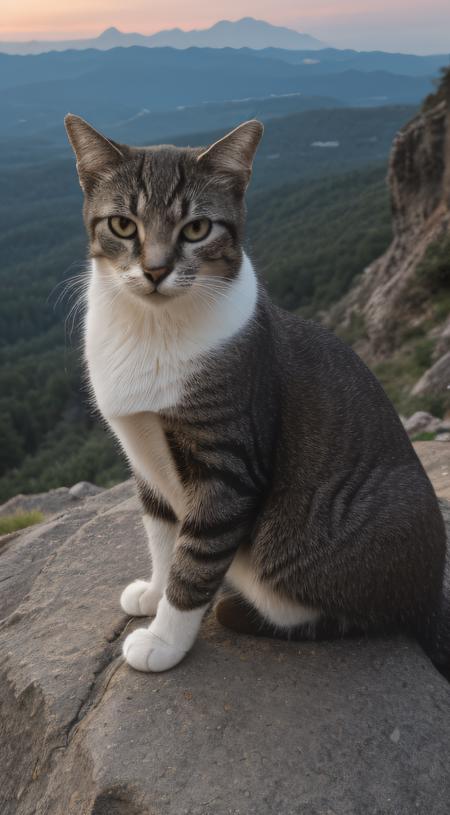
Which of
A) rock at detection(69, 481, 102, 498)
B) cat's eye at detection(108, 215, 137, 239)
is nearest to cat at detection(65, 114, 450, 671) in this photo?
cat's eye at detection(108, 215, 137, 239)

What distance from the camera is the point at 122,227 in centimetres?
367

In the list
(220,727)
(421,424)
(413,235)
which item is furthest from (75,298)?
(413,235)

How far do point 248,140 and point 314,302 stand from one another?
4703cm

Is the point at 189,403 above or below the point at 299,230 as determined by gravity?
above

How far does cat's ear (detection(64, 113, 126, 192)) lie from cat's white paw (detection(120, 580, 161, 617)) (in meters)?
2.54

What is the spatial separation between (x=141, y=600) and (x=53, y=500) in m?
6.22

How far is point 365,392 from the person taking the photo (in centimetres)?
435

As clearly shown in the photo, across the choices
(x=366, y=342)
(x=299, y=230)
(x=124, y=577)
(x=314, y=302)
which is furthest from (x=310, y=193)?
(x=124, y=577)

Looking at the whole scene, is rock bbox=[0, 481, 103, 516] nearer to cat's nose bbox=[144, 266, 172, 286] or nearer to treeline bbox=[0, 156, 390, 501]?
treeline bbox=[0, 156, 390, 501]

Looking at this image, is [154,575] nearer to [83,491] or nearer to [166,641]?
[166,641]

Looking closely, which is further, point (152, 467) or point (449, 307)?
point (449, 307)

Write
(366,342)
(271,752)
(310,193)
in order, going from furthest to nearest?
(310,193)
(366,342)
(271,752)

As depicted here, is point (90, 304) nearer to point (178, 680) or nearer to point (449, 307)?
point (178, 680)

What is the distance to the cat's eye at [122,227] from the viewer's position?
3621 mm
